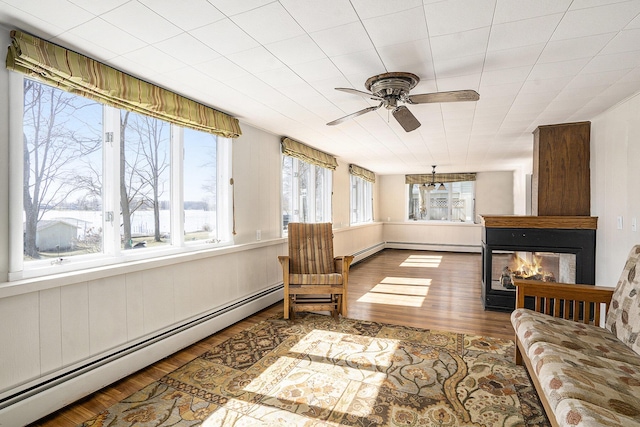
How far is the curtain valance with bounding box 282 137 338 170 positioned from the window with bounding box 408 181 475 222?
378cm

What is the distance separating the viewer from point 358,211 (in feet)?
26.2

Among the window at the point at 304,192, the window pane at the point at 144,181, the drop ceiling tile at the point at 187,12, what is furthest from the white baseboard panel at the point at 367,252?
the drop ceiling tile at the point at 187,12

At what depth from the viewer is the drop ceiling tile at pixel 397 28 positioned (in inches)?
64.6

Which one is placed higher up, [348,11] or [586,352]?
[348,11]

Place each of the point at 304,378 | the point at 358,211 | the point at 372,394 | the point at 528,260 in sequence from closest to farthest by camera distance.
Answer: the point at 372,394
the point at 304,378
the point at 528,260
the point at 358,211

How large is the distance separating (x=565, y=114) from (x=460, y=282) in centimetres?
296

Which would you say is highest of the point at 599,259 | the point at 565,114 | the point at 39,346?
the point at 565,114

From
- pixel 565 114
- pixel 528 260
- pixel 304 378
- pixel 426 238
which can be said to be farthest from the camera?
pixel 426 238

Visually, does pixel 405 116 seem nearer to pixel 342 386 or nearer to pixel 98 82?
pixel 342 386

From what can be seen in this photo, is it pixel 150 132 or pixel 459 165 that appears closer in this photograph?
pixel 150 132

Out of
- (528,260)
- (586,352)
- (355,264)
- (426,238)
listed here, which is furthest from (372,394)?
(426,238)

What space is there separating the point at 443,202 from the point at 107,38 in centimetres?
866

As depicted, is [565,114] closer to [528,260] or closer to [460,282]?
[528,260]

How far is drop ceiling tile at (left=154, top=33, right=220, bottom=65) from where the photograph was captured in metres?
1.90
